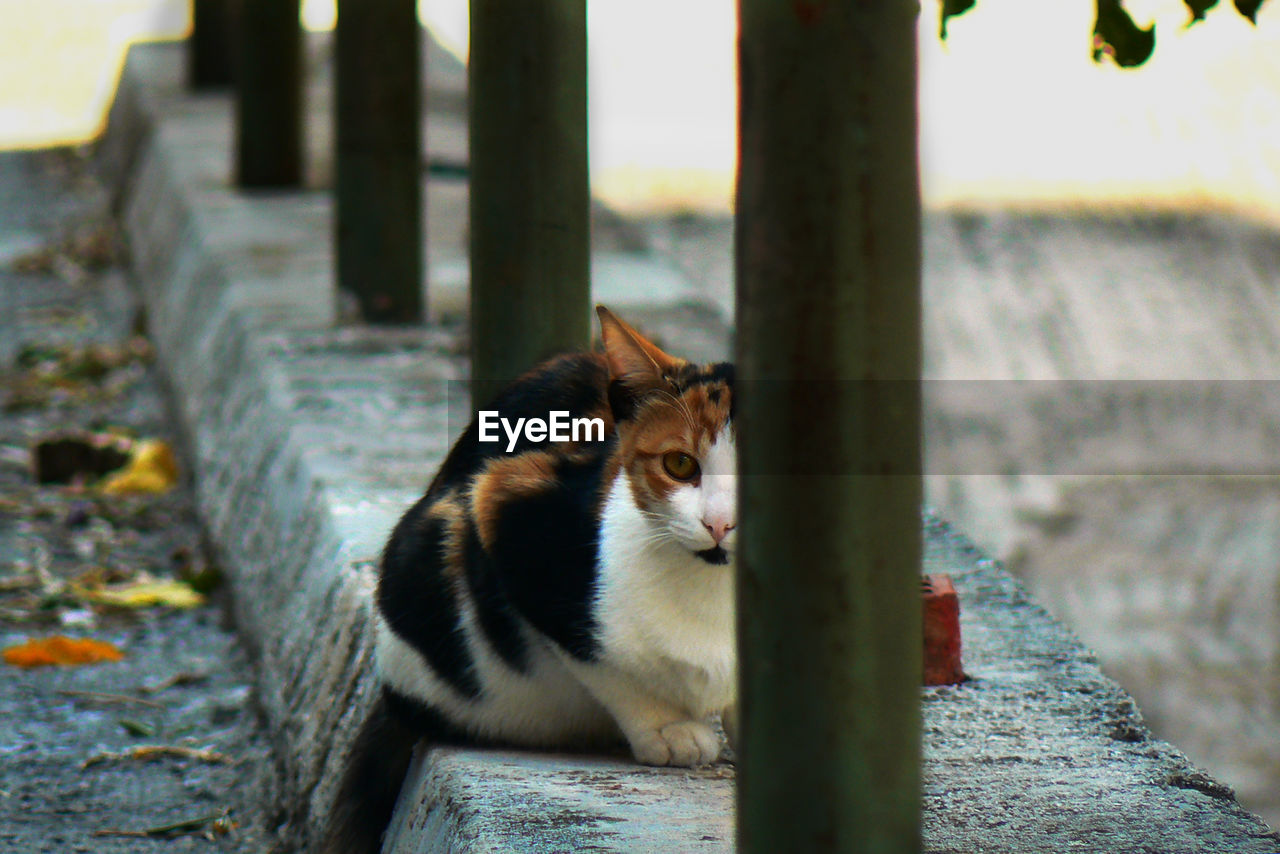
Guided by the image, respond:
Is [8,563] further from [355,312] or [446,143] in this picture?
[446,143]

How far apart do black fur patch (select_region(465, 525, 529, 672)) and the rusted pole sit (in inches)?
226

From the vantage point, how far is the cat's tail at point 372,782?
90.5 inches

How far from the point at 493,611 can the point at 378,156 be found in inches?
94.4

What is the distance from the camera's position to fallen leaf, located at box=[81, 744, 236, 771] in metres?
2.93

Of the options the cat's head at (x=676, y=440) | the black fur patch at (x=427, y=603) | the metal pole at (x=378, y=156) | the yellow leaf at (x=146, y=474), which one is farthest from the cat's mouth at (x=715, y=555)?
the yellow leaf at (x=146, y=474)

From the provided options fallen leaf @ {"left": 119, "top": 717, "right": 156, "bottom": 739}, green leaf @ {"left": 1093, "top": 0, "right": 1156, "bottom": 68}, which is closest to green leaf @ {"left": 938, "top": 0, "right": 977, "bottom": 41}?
green leaf @ {"left": 1093, "top": 0, "right": 1156, "bottom": 68}

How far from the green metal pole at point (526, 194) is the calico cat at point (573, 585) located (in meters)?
0.50

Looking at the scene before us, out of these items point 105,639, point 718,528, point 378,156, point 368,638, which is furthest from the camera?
→ point 378,156

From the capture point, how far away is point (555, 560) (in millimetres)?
2033

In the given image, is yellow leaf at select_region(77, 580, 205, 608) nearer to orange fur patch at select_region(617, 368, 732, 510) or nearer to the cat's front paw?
the cat's front paw

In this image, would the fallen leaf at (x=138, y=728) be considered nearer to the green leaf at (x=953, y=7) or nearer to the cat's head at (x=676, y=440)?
the cat's head at (x=676, y=440)

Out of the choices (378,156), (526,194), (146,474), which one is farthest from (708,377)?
(146,474)

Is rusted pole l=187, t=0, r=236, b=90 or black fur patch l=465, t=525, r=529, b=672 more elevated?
rusted pole l=187, t=0, r=236, b=90

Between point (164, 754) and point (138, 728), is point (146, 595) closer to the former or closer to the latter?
point (138, 728)
